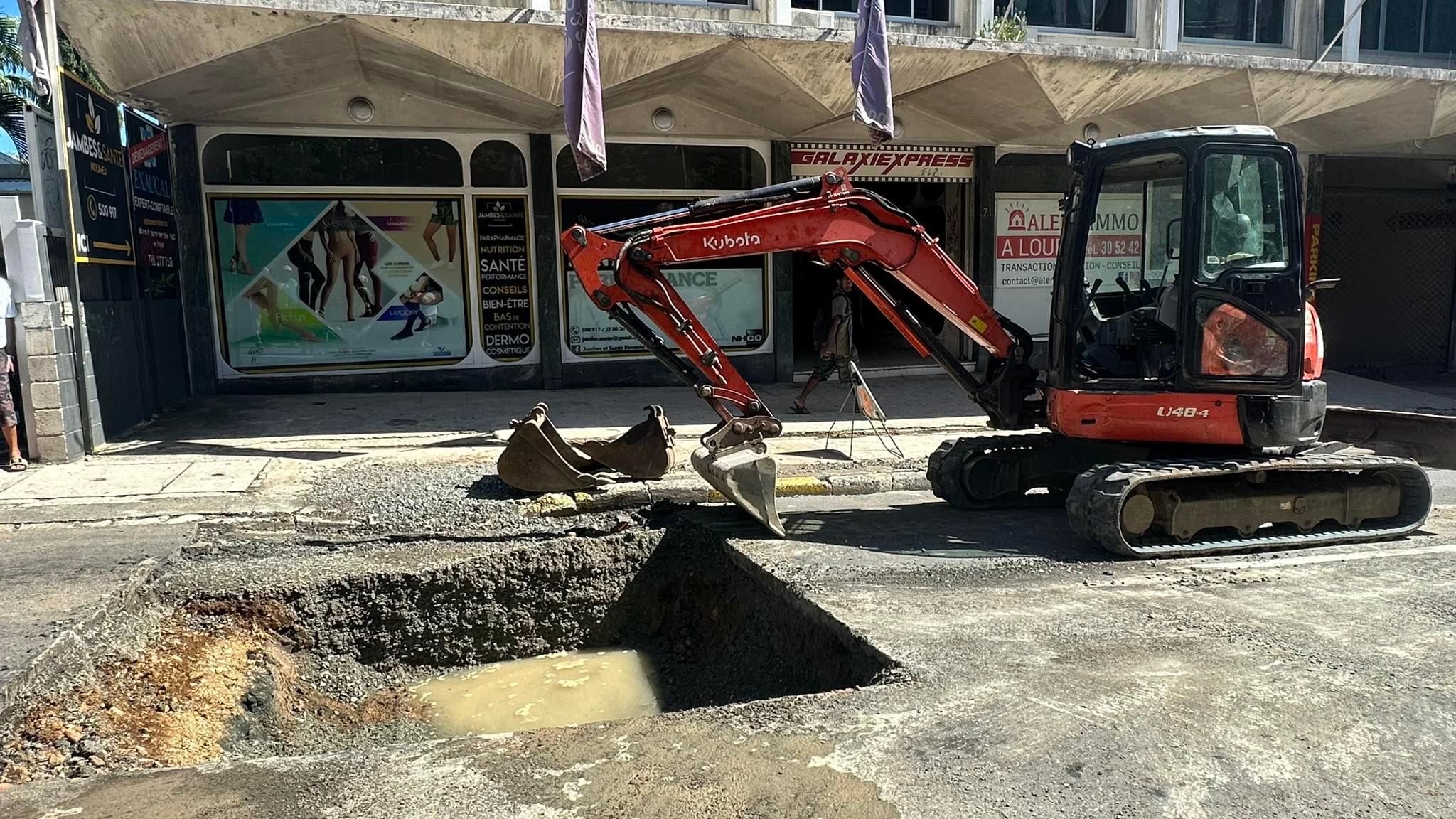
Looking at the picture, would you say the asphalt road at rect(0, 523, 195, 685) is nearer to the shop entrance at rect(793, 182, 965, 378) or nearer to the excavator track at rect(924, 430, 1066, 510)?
the excavator track at rect(924, 430, 1066, 510)

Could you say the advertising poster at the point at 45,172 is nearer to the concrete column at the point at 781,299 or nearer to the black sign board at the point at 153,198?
the black sign board at the point at 153,198

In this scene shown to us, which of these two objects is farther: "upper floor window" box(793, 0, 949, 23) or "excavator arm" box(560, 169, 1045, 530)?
"upper floor window" box(793, 0, 949, 23)

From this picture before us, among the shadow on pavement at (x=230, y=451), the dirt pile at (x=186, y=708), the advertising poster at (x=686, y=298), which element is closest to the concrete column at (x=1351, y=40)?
the advertising poster at (x=686, y=298)

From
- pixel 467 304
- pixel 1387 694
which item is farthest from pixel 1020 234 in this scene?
pixel 1387 694

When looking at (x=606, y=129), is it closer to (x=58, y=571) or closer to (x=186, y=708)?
(x=58, y=571)

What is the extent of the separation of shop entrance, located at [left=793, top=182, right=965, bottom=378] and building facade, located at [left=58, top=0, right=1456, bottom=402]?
109 millimetres

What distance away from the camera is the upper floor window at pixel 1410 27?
601 inches

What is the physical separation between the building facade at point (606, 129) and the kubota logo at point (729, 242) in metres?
5.00

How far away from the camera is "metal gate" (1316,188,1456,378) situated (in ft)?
56.3

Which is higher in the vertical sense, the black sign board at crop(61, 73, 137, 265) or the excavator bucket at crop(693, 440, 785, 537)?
the black sign board at crop(61, 73, 137, 265)

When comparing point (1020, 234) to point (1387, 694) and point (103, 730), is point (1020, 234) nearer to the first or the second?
point (1387, 694)

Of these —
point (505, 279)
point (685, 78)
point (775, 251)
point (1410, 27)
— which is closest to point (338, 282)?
point (505, 279)

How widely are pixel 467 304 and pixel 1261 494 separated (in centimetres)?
1008

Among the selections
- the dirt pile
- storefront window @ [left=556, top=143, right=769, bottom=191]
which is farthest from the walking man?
the dirt pile
